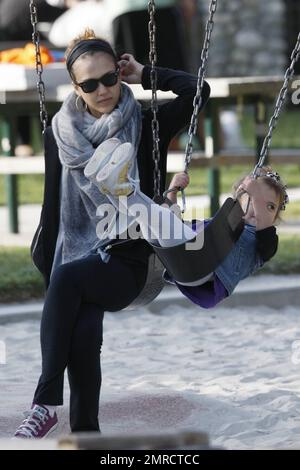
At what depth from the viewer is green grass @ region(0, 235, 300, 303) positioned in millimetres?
6273

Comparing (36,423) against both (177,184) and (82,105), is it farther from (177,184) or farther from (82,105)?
(82,105)

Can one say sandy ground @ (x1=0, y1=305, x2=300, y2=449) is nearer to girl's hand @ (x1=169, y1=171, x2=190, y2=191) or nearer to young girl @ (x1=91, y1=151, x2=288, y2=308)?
young girl @ (x1=91, y1=151, x2=288, y2=308)

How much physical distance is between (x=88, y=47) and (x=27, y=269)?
2993mm

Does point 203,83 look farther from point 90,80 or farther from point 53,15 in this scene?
point 53,15

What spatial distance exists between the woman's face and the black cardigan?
13 centimetres

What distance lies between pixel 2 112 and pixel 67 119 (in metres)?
4.42

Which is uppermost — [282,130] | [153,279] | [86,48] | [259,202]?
[86,48]

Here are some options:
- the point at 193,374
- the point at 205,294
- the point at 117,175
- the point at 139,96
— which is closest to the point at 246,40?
the point at 139,96

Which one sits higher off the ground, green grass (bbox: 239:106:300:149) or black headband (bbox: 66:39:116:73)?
black headband (bbox: 66:39:116:73)

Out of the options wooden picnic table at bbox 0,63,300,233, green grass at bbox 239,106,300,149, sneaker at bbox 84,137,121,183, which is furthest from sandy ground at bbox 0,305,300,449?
green grass at bbox 239,106,300,149

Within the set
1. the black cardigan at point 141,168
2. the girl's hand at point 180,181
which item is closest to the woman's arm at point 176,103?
the black cardigan at point 141,168

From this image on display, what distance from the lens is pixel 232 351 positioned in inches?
210

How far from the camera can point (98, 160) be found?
3.59 m
